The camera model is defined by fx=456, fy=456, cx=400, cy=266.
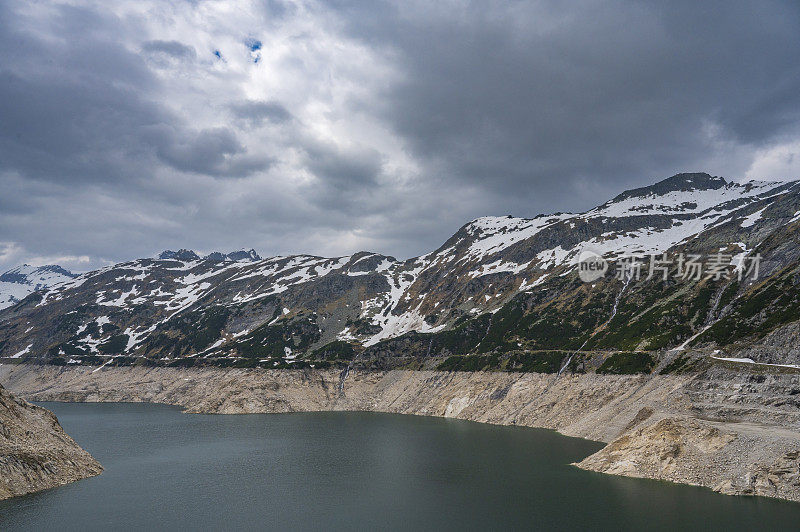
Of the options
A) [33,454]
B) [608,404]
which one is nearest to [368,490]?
[33,454]

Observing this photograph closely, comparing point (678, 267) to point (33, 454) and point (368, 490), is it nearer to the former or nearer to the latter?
point (368, 490)

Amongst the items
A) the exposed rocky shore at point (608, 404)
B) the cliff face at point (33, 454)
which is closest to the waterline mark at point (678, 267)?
the exposed rocky shore at point (608, 404)

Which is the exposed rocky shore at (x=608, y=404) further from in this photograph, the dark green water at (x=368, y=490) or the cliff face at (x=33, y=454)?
the cliff face at (x=33, y=454)

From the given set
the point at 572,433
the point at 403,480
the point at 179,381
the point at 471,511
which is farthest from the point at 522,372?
the point at 179,381

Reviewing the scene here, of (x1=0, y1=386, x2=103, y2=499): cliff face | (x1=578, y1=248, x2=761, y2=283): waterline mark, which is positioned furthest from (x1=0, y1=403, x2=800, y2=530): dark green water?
(x1=578, y1=248, x2=761, y2=283): waterline mark

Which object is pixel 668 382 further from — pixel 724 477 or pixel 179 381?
pixel 179 381

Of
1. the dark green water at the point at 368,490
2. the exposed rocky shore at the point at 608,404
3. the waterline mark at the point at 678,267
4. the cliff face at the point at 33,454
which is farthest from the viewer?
the waterline mark at the point at 678,267
